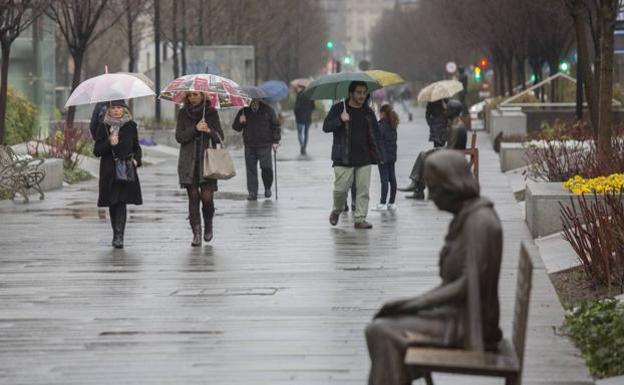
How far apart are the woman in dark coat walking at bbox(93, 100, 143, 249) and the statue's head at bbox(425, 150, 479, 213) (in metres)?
9.99

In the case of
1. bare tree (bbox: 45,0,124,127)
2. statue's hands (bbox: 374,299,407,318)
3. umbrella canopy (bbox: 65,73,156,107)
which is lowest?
statue's hands (bbox: 374,299,407,318)

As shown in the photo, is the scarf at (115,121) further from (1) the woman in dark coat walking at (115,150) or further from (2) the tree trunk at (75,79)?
(2) the tree trunk at (75,79)

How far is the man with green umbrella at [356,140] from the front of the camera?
1886 cm

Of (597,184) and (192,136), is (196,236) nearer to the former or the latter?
(192,136)

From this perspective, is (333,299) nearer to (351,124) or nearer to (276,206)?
(351,124)

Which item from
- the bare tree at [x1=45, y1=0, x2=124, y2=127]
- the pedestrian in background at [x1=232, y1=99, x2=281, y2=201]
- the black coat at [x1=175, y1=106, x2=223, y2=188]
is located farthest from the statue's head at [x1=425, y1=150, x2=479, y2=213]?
the bare tree at [x1=45, y1=0, x2=124, y2=127]

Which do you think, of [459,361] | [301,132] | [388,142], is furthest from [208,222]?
[301,132]

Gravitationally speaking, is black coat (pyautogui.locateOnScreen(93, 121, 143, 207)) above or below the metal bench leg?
above

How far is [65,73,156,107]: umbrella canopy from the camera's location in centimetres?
1661

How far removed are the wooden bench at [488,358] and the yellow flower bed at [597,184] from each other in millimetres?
9109

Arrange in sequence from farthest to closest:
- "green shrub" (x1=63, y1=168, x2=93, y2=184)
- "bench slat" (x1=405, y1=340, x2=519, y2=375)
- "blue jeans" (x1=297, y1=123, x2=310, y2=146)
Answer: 1. "blue jeans" (x1=297, y1=123, x2=310, y2=146)
2. "green shrub" (x1=63, y1=168, x2=93, y2=184)
3. "bench slat" (x1=405, y1=340, x2=519, y2=375)

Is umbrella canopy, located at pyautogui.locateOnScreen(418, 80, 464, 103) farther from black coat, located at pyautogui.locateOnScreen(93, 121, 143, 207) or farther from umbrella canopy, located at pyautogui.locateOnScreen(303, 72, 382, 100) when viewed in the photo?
black coat, located at pyautogui.locateOnScreen(93, 121, 143, 207)

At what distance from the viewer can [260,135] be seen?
25.2 metres

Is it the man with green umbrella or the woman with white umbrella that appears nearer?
→ the woman with white umbrella
